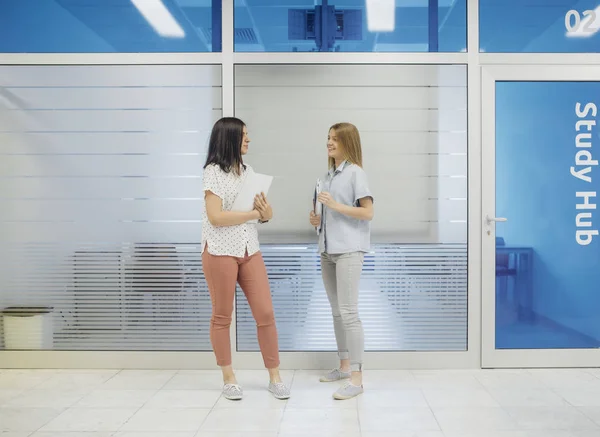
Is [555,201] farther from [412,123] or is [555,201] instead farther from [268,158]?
[268,158]

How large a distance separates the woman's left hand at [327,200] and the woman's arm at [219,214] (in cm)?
39

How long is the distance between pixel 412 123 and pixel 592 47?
125 centimetres

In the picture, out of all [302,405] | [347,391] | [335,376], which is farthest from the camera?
[335,376]

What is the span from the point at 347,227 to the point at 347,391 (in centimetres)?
89

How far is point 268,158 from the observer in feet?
13.1

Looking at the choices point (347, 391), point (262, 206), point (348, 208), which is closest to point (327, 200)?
point (348, 208)

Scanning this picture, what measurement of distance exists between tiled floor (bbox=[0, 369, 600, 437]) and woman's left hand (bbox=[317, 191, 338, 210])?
3.43 feet

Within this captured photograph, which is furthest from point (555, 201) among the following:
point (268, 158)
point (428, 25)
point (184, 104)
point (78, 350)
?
point (78, 350)

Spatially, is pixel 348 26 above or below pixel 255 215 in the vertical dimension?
above

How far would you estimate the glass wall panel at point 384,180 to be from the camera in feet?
13.1

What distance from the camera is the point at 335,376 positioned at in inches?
146

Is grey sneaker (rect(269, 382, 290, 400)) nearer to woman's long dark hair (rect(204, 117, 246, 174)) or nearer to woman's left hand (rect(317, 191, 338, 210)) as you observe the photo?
woman's left hand (rect(317, 191, 338, 210))

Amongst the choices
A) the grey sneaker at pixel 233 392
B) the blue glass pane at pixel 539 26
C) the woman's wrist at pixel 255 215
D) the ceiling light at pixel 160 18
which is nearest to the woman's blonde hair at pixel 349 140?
the woman's wrist at pixel 255 215

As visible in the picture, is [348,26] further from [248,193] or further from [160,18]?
[248,193]
